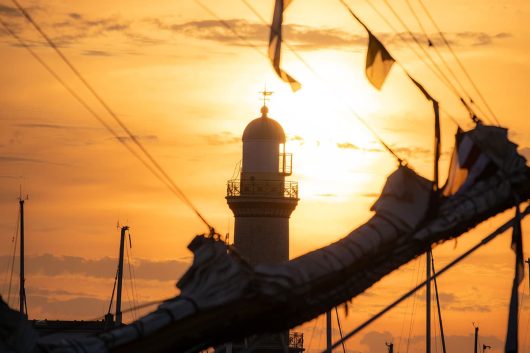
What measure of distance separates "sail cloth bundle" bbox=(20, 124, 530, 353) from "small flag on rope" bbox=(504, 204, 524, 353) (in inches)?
31.2

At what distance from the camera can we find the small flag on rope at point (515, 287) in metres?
40.9

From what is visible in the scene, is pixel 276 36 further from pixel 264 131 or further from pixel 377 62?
pixel 264 131

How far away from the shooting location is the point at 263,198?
9119 centimetres

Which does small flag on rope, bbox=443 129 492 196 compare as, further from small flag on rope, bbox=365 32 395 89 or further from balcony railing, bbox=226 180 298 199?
balcony railing, bbox=226 180 298 199

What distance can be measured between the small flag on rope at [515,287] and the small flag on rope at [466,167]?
4.33 ft

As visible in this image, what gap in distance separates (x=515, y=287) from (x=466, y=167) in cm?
324

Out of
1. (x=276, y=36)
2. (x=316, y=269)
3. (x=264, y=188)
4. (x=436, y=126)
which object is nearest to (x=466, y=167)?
(x=436, y=126)

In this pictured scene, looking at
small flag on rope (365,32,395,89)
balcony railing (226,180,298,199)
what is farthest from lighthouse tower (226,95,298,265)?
small flag on rope (365,32,395,89)

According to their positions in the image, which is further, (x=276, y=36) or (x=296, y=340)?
(x=296, y=340)

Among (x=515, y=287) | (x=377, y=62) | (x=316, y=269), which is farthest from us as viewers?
(x=377, y=62)

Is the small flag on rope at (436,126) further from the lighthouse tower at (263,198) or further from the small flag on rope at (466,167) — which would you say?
the lighthouse tower at (263,198)

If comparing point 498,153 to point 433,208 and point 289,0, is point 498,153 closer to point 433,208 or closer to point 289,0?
point 433,208

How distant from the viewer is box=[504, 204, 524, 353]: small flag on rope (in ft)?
134

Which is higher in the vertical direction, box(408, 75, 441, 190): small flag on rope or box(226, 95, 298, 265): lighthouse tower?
box(226, 95, 298, 265): lighthouse tower
